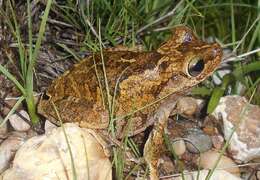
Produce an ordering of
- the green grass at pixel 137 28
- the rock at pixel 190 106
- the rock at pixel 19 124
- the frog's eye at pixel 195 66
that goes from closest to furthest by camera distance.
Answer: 1. the frog's eye at pixel 195 66
2. the rock at pixel 19 124
3. the green grass at pixel 137 28
4. the rock at pixel 190 106

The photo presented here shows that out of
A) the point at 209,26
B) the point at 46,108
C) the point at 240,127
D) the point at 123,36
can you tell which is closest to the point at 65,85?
the point at 46,108

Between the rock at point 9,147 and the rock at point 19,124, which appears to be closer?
the rock at point 9,147

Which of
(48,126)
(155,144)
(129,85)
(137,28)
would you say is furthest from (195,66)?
(48,126)

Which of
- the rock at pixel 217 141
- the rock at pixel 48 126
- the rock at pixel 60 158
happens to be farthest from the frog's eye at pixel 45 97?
the rock at pixel 217 141

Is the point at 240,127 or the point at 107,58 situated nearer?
the point at 107,58

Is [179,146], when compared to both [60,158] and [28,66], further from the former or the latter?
[28,66]

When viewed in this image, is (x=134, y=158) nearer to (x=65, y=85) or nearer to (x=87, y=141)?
(x=87, y=141)

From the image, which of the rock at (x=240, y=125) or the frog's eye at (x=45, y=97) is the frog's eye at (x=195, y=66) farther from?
the frog's eye at (x=45, y=97)

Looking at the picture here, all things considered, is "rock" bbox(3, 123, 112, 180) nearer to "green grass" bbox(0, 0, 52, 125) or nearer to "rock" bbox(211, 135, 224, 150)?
"green grass" bbox(0, 0, 52, 125)
